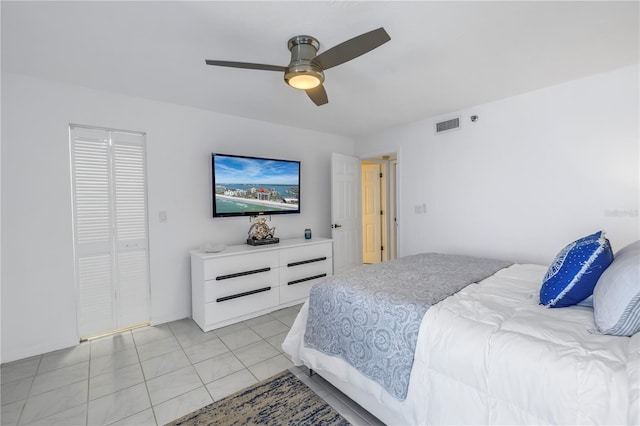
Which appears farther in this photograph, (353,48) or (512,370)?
(353,48)

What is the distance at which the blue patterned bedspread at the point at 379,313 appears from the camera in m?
1.42

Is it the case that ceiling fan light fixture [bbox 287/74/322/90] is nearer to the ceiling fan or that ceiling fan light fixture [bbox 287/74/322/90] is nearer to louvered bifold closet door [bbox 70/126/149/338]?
the ceiling fan

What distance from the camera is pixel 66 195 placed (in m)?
2.50

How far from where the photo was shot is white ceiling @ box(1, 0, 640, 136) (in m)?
1.57

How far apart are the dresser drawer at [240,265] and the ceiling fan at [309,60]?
1885 millimetres

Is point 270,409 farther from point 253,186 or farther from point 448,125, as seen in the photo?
point 448,125

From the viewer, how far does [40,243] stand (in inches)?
94.6

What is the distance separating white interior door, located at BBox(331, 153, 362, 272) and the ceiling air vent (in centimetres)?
139

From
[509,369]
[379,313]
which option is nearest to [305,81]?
[379,313]

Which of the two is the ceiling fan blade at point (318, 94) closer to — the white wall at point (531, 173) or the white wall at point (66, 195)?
the white wall at point (66, 195)

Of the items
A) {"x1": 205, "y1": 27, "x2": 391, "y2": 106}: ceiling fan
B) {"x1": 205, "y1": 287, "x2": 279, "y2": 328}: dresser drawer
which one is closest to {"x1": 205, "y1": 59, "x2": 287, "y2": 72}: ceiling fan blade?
{"x1": 205, "y1": 27, "x2": 391, "y2": 106}: ceiling fan

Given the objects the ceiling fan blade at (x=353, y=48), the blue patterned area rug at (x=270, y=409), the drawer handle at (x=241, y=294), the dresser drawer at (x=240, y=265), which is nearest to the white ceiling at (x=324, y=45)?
the ceiling fan blade at (x=353, y=48)

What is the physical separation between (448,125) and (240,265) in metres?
2.98

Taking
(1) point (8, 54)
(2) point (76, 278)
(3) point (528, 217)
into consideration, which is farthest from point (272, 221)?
(3) point (528, 217)
